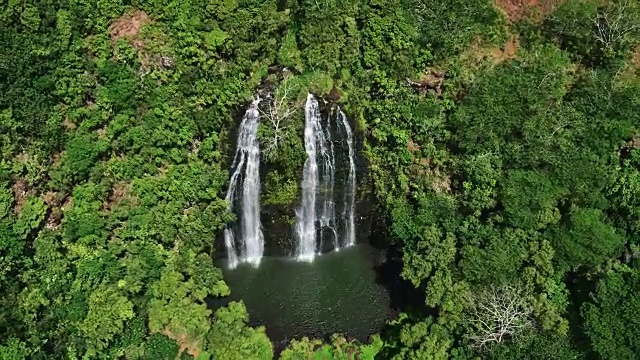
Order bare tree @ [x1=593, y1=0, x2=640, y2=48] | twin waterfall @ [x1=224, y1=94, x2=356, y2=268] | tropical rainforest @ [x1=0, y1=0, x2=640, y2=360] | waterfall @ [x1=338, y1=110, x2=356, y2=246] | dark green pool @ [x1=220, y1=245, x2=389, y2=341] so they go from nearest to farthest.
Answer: tropical rainforest @ [x1=0, y1=0, x2=640, y2=360] < bare tree @ [x1=593, y1=0, x2=640, y2=48] < dark green pool @ [x1=220, y1=245, x2=389, y2=341] < twin waterfall @ [x1=224, y1=94, x2=356, y2=268] < waterfall @ [x1=338, y1=110, x2=356, y2=246]

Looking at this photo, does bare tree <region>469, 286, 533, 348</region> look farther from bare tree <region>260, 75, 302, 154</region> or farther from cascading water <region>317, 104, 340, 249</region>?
bare tree <region>260, 75, 302, 154</region>

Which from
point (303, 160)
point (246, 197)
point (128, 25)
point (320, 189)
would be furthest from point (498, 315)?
point (128, 25)

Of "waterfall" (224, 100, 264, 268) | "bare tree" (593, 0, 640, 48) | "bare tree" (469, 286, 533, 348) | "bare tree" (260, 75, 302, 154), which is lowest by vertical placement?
"bare tree" (469, 286, 533, 348)

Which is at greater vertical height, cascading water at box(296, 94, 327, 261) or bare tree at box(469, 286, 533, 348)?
cascading water at box(296, 94, 327, 261)

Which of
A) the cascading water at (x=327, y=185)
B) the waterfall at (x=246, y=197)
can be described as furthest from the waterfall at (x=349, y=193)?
the waterfall at (x=246, y=197)

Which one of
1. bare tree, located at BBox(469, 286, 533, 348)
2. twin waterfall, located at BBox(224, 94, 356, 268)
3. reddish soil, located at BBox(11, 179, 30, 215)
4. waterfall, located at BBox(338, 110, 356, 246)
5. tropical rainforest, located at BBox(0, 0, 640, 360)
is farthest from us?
waterfall, located at BBox(338, 110, 356, 246)

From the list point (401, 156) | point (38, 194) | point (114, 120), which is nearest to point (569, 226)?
point (401, 156)

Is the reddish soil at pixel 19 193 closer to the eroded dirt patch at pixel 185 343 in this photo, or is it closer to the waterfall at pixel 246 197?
the eroded dirt patch at pixel 185 343

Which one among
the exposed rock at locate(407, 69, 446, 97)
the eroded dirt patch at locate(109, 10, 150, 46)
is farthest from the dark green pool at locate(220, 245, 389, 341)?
the eroded dirt patch at locate(109, 10, 150, 46)
